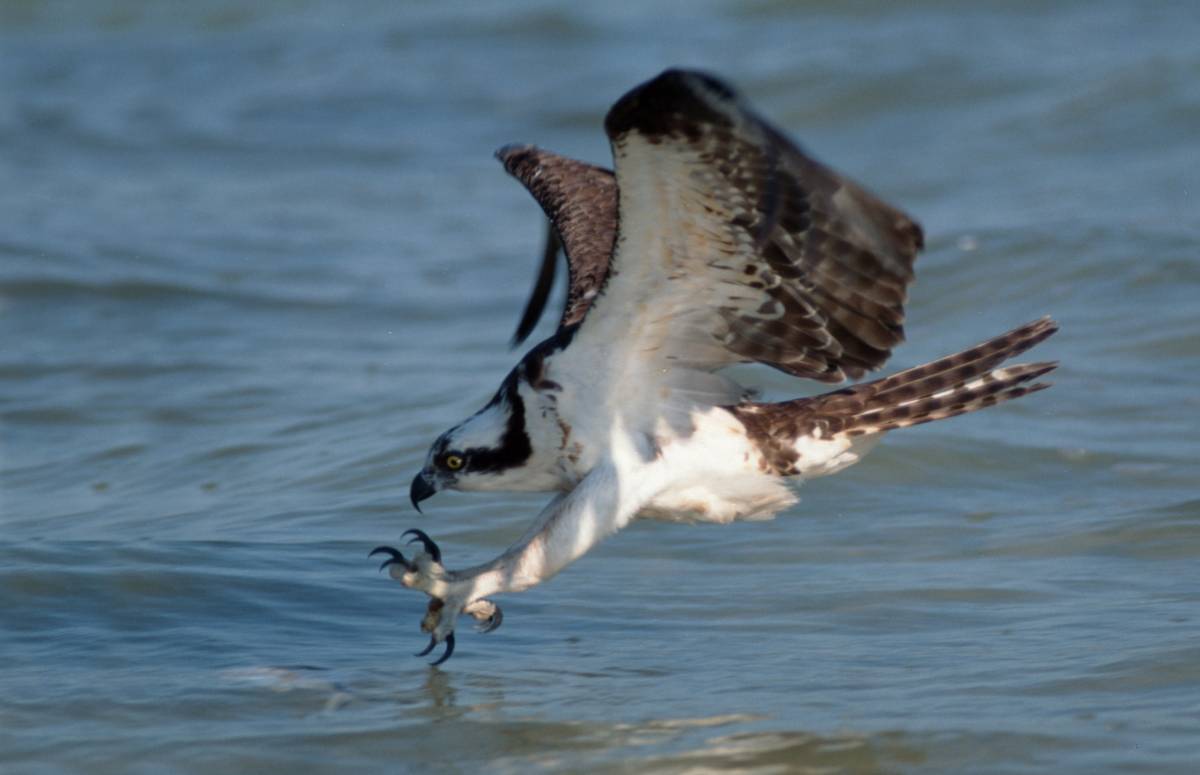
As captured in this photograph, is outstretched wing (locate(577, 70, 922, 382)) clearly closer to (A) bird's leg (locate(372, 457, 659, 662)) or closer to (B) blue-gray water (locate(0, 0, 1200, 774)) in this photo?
(A) bird's leg (locate(372, 457, 659, 662))

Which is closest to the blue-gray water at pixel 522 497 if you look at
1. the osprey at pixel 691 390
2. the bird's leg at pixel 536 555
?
the bird's leg at pixel 536 555

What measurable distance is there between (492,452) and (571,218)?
1.30 meters

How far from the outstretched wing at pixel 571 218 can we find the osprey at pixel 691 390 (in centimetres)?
23

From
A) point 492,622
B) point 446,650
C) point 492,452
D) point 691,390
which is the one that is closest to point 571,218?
point 691,390

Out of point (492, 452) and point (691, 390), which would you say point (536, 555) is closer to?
point (492, 452)

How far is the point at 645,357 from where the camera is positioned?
5.75 meters

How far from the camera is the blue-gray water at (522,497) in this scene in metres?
5.16

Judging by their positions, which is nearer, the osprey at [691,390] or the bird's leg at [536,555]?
the osprey at [691,390]

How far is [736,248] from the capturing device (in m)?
5.23

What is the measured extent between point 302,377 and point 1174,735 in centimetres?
568

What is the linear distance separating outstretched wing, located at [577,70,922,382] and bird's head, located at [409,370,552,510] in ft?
1.19

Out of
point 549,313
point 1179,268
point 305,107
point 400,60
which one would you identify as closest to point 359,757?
point 549,313

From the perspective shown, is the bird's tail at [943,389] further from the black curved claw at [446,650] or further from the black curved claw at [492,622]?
the black curved claw at [446,650]

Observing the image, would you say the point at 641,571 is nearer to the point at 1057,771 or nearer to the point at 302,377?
the point at 1057,771
